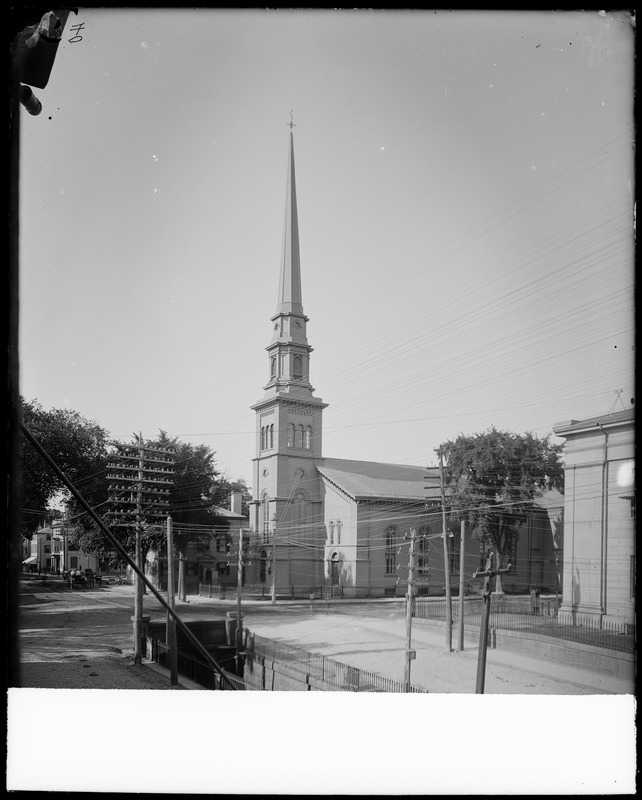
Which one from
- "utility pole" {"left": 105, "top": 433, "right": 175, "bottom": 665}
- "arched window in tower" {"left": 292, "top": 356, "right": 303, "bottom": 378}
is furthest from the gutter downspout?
"utility pole" {"left": 105, "top": 433, "right": 175, "bottom": 665}

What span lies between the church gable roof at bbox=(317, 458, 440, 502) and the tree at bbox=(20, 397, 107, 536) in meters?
3.56

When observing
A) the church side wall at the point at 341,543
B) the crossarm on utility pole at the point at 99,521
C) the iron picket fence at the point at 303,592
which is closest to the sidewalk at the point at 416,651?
the iron picket fence at the point at 303,592

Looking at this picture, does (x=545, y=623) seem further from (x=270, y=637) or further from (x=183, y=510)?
(x=183, y=510)

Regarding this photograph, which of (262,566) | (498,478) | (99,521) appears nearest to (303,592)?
(262,566)

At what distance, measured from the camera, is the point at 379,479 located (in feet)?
41.3

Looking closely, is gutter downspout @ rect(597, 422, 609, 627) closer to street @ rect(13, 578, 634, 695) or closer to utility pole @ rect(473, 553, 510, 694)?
street @ rect(13, 578, 634, 695)

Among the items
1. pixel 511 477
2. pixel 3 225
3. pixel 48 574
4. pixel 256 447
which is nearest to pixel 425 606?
pixel 511 477

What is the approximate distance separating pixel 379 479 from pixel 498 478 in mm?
2359

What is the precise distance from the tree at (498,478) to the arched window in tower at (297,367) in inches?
104

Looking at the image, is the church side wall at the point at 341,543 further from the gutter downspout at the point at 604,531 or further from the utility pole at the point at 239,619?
the gutter downspout at the point at 604,531

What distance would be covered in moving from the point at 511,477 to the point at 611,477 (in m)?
4.15

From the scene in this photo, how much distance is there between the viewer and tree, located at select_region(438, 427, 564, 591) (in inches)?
352

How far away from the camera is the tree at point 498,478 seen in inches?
352

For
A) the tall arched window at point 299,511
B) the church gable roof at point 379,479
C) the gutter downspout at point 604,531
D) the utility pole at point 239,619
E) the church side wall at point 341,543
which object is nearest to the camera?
the gutter downspout at point 604,531
